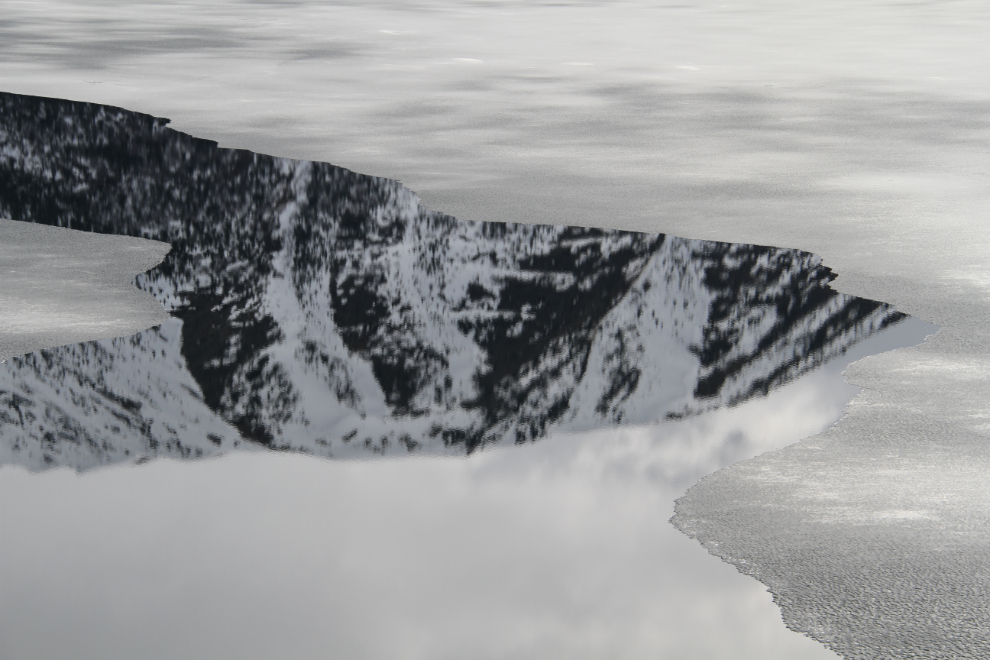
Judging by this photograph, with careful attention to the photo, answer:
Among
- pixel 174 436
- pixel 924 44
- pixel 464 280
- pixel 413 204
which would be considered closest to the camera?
pixel 174 436

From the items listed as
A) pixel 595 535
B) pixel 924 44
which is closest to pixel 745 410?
pixel 595 535

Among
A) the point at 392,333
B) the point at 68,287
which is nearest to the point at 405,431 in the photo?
the point at 392,333

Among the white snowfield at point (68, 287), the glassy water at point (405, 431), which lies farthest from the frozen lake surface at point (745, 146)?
the white snowfield at point (68, 287)

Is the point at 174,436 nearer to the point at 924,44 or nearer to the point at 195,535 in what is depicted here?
the point at 195,535

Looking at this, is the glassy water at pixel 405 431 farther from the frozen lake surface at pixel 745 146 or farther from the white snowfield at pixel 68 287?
the frozen lake surface at pixel 745 146

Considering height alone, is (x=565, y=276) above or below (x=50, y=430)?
above

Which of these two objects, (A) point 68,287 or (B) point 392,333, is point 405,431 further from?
(A) point 68,287
